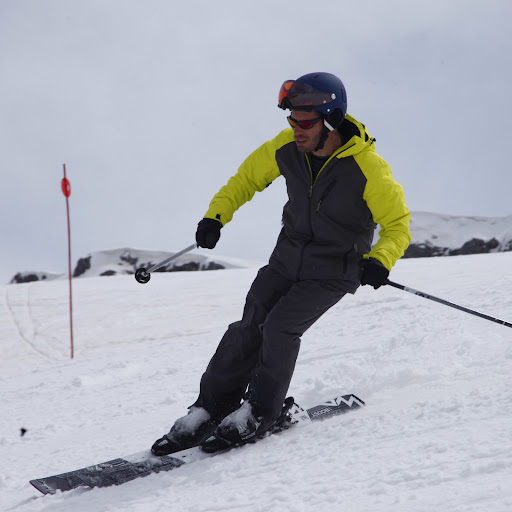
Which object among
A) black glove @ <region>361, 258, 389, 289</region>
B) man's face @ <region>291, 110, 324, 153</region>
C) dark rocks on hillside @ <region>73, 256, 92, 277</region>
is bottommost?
dark rocks on hillside @ <region>73, 256, 92, 277</region>

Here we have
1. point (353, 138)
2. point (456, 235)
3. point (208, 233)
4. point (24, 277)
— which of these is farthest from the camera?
point (24, 277)

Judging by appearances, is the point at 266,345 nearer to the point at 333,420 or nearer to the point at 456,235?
the point at 333,420

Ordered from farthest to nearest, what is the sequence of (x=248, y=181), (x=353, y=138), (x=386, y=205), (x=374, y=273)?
A: (x=248, y=181) < (x=353, y=138) < (x=386, y=205) < (x=374, y=273)

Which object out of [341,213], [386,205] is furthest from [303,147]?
[386,205]

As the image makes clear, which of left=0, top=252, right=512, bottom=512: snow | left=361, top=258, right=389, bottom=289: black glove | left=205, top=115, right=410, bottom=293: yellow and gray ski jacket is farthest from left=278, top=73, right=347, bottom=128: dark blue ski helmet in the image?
left=0, top=252, right=512, bottom=512: snow

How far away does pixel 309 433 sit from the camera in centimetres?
301

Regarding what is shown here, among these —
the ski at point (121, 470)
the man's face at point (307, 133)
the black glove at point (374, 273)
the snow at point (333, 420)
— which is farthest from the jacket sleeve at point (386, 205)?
the ski at point (121, 470)

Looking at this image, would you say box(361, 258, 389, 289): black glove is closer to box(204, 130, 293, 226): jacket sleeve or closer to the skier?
the skier

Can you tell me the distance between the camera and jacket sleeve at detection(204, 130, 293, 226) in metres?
3.47

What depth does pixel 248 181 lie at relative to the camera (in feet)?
11.9

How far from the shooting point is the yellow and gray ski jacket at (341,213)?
301cm

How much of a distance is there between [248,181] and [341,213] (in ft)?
2.48

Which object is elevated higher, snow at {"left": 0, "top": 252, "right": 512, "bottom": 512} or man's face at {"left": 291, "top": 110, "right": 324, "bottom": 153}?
man's face at {"left": 291, "top": 110, "right": 324, "bottom": 153}

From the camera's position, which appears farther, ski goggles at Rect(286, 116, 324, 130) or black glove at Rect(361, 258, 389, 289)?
ski goggles at Rect(286, 116, 324, 130)
